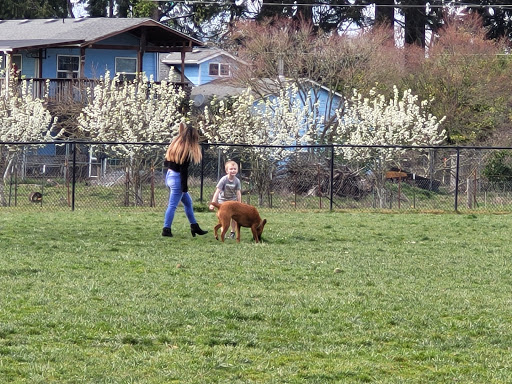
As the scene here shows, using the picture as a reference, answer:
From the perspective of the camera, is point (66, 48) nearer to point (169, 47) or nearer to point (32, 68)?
point (32, 68)

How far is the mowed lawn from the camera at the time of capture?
6.23 m

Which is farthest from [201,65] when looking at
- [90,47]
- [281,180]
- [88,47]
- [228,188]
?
[228,188]

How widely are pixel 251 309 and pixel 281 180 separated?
46.6 feet

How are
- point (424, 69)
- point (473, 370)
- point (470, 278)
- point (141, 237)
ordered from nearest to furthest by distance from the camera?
point (473, 370), point (470, 278), point (141, 237), point (424, 69)

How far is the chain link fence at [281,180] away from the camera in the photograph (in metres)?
21.2

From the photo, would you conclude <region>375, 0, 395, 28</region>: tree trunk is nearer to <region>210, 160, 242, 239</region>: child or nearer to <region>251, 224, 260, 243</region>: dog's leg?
<region>210, 160, 242, 239</region>: child

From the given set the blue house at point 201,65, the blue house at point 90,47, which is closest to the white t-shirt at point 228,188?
the blue house at point 90,47

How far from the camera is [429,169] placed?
898 inches

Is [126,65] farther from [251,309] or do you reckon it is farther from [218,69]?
[251,309]

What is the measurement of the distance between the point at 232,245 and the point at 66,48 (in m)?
25.3

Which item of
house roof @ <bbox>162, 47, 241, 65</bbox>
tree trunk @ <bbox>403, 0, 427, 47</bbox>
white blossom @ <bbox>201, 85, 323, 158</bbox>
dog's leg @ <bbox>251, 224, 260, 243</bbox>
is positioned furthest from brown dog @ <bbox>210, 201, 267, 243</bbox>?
tree trunk @ <bbox>403, 0, 427, 47</bbox>

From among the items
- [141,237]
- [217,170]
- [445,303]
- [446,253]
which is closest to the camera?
[445,303]

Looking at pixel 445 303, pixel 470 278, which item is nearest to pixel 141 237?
pixel 470 278

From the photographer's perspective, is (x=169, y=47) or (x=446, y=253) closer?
(x=446, y=253)
